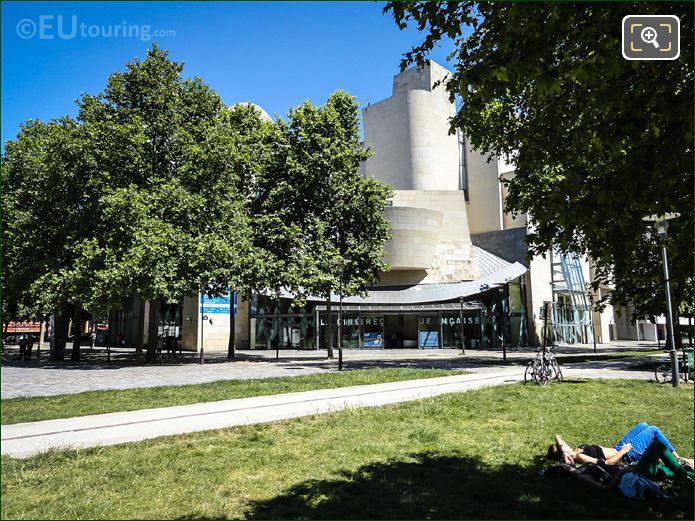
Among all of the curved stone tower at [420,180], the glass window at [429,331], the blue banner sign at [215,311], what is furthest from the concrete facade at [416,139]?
the blue banner sign at [215,311]

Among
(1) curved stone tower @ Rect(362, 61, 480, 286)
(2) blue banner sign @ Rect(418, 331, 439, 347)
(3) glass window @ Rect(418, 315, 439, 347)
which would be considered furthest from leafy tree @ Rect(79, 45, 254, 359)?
(1) curved stone tower @ Rect(362, 61, 480, 286)

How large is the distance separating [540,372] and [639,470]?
10.3 m

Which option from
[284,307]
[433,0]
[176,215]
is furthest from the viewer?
[284,307]

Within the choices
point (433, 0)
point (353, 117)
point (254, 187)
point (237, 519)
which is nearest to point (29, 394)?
point (237, 519)

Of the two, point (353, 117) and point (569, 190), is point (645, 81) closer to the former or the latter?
point (569, 190)

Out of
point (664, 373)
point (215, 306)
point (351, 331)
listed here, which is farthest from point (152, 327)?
point (664, 373)

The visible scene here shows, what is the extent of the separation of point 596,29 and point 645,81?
0.75 meters

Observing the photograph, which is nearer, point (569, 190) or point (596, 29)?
point (596, 29)

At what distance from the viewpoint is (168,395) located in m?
12.8

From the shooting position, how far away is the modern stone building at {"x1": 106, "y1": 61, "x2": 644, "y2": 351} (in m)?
43.1

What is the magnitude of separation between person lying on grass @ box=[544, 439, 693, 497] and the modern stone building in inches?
1203

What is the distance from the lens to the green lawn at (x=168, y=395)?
1037 cm

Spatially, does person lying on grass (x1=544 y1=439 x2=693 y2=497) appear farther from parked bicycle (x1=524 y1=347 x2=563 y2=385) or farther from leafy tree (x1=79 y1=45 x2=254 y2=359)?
leafy tree (x1=79 y1=45 x2=254 y2=359)

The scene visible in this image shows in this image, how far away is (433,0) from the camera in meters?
5.34
